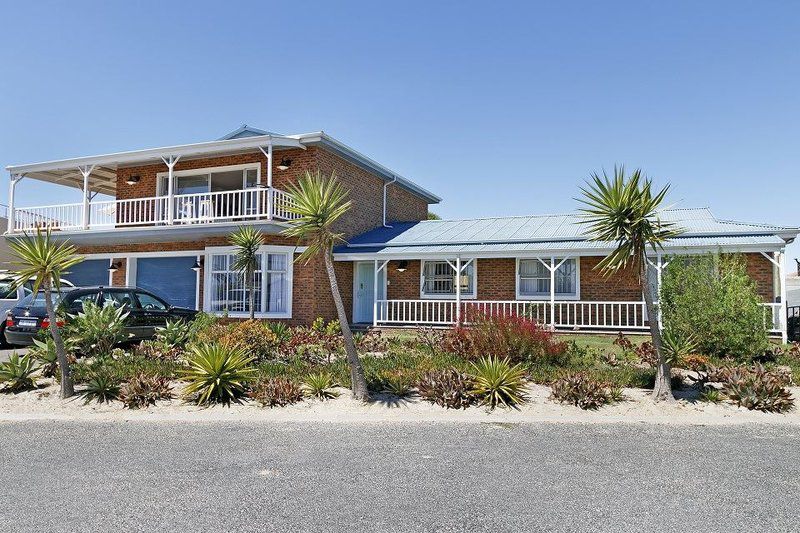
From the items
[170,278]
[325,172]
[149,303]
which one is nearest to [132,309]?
[149,303]

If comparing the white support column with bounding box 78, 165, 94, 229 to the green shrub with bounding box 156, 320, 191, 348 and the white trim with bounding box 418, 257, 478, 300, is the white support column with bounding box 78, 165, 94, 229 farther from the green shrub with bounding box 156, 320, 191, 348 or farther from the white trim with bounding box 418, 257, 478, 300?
the white trim with bounding box 418, 257, 478, 300

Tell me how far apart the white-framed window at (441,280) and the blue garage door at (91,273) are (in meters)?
11.5

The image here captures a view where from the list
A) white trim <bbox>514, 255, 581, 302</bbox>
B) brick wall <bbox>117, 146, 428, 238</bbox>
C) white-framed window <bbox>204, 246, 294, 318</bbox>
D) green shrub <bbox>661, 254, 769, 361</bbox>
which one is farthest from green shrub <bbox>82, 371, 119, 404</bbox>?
white trim <bbox>514, 255, 581, 302</bbox>

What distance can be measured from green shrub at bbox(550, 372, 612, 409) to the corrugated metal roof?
306 inches

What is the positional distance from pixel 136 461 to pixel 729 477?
215 inches

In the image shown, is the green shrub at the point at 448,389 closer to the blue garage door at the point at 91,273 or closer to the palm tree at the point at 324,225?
the palm tree at the point at 324,225

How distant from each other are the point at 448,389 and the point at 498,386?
27.2 inches

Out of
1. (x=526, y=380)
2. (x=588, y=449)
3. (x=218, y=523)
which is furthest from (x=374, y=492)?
(x=526, y=380)

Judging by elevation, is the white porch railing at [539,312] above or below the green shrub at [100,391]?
above

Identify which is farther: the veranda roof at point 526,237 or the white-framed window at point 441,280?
the white-framed window at point 441,280

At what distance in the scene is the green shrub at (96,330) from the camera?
9.90 metres

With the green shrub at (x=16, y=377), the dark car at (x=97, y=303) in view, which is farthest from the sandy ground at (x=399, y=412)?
the dark car at (x=97, y=303)

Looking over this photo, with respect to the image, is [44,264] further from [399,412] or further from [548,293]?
[548,293]

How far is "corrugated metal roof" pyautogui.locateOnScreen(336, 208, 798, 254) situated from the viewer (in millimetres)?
15234
